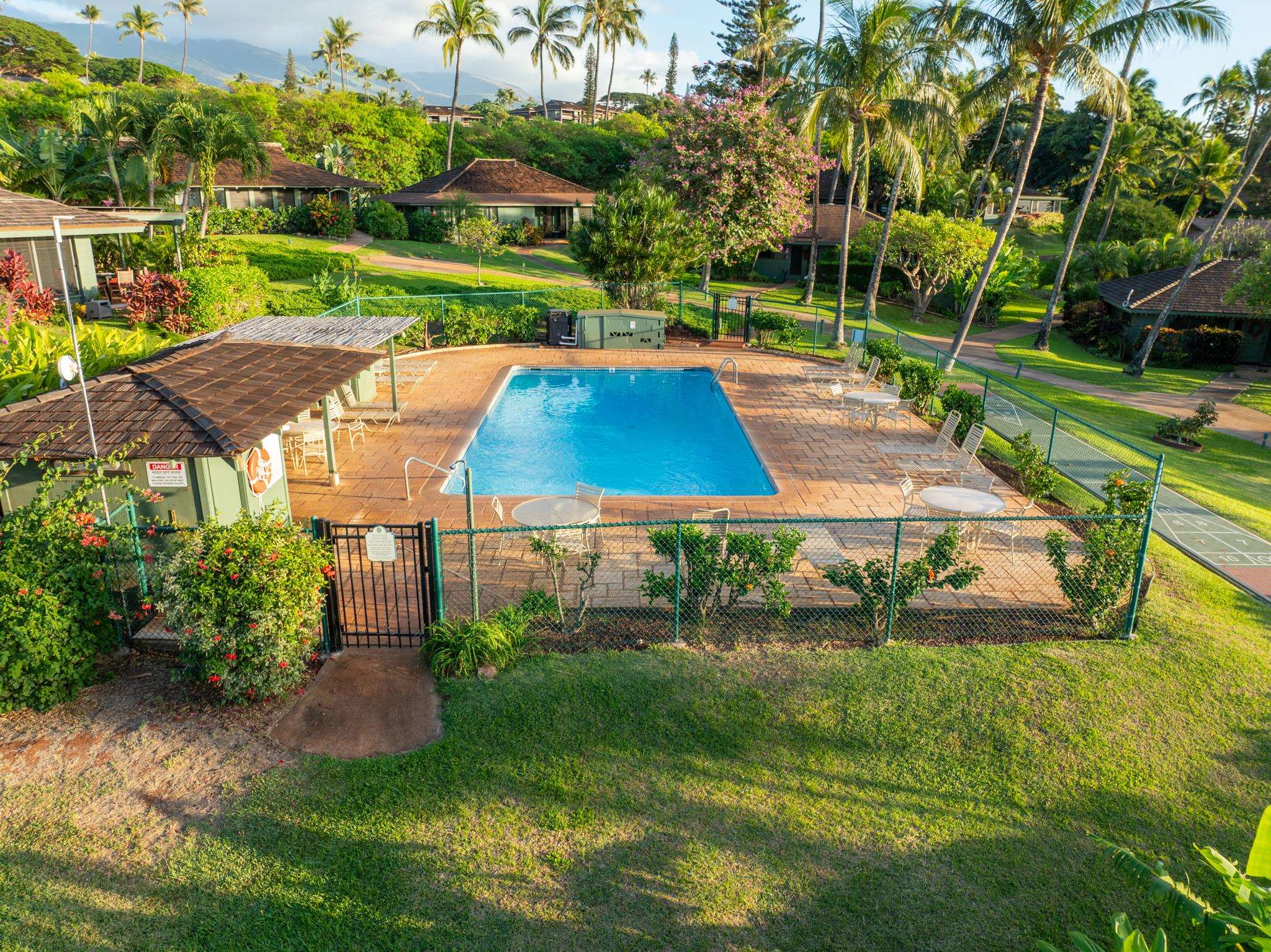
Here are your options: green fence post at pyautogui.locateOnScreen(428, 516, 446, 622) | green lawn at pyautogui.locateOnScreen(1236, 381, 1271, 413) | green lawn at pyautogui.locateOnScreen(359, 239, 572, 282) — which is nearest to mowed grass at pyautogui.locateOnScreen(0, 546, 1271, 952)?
green fence post at pyautogui.locateOnScreen(428, 516, 446, 622)

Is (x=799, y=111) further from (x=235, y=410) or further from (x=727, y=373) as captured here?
(x=235, y=410)

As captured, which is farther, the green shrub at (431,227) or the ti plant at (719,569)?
the green shrub at (431,227)

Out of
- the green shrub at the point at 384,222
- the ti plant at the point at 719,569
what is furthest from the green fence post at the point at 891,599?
the green shrub at the point at 384,222

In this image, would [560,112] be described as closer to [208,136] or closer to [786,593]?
[208,136]

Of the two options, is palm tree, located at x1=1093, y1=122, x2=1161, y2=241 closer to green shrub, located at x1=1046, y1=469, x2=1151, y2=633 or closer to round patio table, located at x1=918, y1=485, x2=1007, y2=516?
round patio table, located at x1=918, y1=485, x2=1007, y2=516

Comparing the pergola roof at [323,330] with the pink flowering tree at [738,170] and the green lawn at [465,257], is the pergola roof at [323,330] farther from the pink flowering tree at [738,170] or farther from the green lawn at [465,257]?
the green lawn at [465,257]

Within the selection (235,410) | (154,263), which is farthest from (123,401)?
(154,263)

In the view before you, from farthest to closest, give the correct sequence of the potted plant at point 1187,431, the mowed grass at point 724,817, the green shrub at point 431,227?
the green shrub at point 431,227
the potted plant at point 1187,431
the mowed grass at point 724,817
